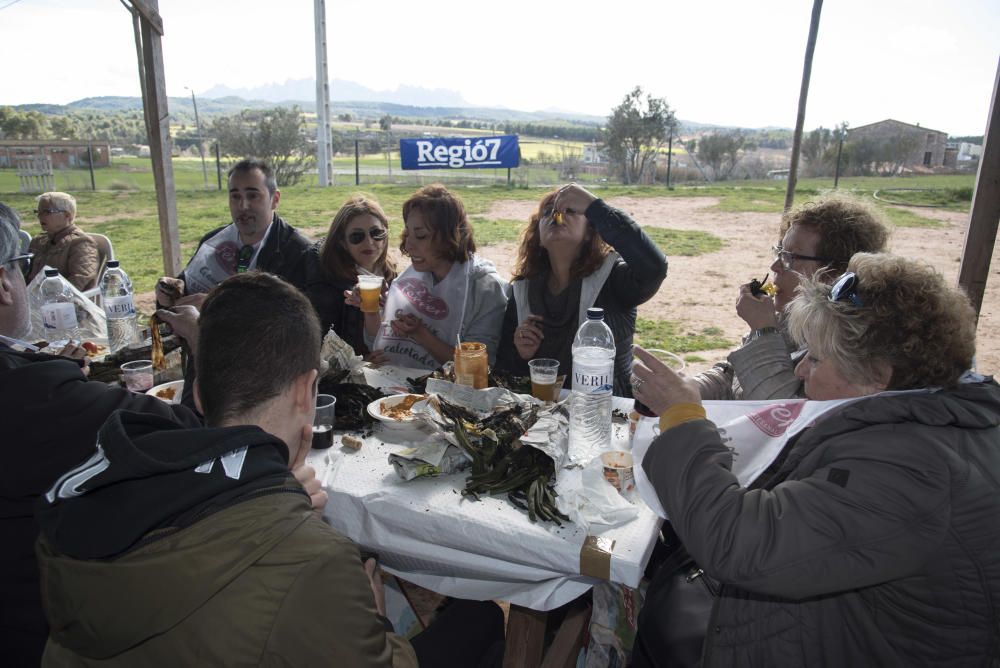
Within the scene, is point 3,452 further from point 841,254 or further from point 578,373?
point 841,254

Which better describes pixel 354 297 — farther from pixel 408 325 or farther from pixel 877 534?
pixel 877 534

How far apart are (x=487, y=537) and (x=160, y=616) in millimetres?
1014

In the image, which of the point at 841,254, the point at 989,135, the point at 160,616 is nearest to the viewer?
the point at 160,616

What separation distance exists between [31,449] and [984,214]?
186 inches

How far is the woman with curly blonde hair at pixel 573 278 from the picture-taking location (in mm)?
3271

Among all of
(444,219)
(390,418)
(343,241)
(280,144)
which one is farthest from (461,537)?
(280,144)

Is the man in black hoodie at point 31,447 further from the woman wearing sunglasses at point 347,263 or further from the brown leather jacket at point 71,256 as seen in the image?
the brown leather jacket at point 71,256

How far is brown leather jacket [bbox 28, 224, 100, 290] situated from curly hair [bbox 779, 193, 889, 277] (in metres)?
6.22

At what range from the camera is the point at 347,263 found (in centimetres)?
419

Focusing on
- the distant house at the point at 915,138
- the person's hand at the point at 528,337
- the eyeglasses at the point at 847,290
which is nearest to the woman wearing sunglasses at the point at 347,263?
the person's hand at the point at 528,337

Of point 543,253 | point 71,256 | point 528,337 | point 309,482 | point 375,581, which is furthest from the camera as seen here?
point 71,256

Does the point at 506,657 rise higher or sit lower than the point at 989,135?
lower

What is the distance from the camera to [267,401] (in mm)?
1417

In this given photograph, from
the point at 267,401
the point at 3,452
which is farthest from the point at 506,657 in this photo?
the point at 3,452
